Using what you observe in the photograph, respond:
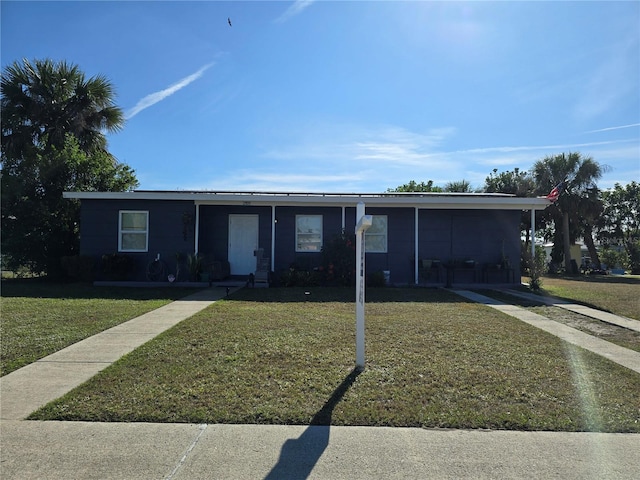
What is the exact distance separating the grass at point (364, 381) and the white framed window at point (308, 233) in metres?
7.57

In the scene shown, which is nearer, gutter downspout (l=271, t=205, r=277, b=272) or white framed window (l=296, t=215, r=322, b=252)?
gutter downspout (l=271, t=205, r=277, b=272)

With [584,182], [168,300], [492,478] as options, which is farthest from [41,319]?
[584,182]

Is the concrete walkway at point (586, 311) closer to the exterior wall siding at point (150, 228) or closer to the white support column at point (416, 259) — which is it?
the white support column at point (416, 259)

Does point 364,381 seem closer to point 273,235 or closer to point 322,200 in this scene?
point 322,200

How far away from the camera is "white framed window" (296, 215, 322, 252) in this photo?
49.9 ft

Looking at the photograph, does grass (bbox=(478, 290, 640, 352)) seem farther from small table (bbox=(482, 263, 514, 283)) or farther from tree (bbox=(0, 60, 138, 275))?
tree (bbox=(0, 60, 138, 275))

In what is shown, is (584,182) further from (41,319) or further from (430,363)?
(41,319)

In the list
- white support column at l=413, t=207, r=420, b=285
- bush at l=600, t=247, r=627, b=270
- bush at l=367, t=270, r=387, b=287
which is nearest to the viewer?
bush at l=367, t=270, r=387, b=287

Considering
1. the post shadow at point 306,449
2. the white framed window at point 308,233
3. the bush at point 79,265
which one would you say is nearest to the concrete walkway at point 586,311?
the white framed window at point 308,233

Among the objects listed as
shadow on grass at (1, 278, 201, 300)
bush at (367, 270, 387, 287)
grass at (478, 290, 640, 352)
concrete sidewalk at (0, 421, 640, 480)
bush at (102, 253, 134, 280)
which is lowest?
concrete sidewalk at (0, 421, 640, 480)

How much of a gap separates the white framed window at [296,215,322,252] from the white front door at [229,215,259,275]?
4.86 feet

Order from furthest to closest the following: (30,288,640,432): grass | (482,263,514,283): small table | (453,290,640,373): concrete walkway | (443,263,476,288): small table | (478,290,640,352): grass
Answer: (482,263,514,283): small table, (443,263,476,288): small table, (478,290,640,352): grass, (453,290,640,373): concrete walkway, (30,288,640,432): grass

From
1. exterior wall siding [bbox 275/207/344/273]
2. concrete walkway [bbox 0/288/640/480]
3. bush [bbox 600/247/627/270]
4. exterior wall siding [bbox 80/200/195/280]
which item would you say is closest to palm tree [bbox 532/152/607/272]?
bush [bbox 600/247/627/270]

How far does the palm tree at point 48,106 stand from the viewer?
17.1 meters
